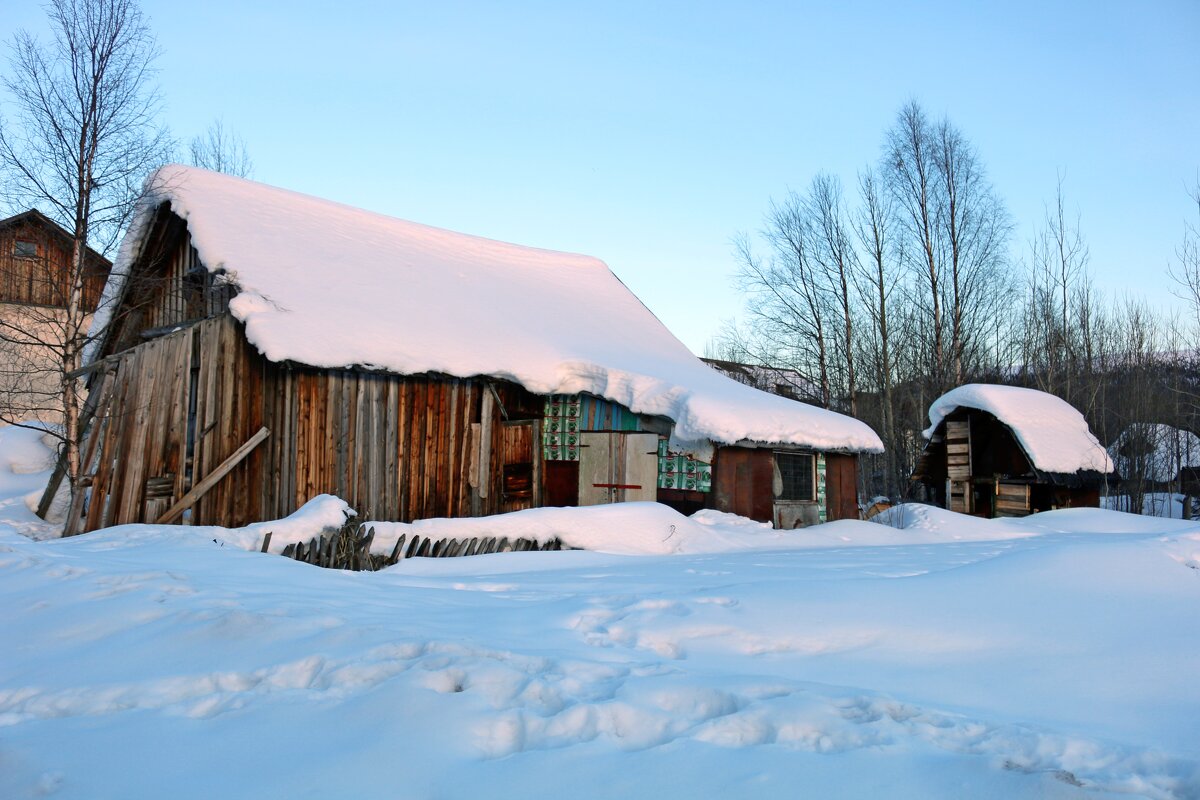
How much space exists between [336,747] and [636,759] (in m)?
0.98

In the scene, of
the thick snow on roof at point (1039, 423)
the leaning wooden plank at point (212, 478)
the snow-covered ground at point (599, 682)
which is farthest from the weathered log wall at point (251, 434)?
the thick snow on roof at point (1039, 423)

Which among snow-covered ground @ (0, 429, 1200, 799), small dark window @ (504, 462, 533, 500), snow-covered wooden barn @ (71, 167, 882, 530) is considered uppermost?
snow-covered wooden barn @ (71, 167, 882, 530)

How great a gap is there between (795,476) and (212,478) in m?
10.3

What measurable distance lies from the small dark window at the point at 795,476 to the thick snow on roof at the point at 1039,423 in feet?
20.8

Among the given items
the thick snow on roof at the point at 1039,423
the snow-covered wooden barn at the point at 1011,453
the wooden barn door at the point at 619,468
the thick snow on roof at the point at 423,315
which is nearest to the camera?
the thick snow on roof at the point at 423,315

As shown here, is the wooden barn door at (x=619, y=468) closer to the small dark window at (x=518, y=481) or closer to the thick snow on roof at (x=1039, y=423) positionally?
the small dark window at (x=518, y=481)

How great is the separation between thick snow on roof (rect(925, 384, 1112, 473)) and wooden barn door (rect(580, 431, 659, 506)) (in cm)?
987

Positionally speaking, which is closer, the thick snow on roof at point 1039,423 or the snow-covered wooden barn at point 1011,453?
the thick snow on roof at point 1039,423

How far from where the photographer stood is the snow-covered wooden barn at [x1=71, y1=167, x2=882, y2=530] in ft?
38.6

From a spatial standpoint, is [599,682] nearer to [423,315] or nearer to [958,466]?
[423,315]

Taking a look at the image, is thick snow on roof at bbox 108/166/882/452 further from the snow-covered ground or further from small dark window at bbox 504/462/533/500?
the snow-covered ground

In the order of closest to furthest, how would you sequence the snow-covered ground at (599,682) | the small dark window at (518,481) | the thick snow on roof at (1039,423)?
the snow-covered ground at (599,682) < the small dark window at (518,481) < the thick snow on roof at (1039,423)

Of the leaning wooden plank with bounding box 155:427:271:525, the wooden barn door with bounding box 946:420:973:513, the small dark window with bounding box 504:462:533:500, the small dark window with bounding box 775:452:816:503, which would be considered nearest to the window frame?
the small dark window with bounding box 775:452:816:503

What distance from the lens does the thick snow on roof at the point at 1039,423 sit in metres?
19.7
